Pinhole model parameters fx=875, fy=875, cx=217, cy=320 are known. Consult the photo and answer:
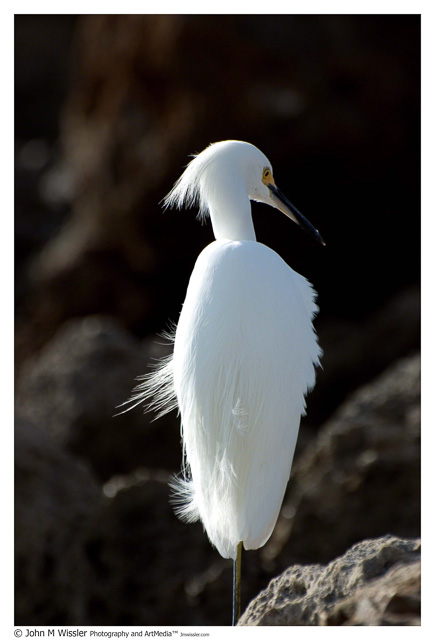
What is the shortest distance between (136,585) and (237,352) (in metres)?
1.19

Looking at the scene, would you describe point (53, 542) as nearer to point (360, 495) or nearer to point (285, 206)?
point (360, 495)

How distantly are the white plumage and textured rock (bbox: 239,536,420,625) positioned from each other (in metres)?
0.32

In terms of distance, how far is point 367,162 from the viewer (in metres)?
6.46

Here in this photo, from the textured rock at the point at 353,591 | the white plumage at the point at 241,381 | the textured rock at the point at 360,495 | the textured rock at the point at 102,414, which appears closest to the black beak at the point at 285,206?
the white plumage at the point at 241,381

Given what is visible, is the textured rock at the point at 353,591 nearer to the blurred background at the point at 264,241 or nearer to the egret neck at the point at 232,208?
the egret neck at the point at 232,208

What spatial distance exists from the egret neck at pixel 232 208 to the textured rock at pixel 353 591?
1.09m

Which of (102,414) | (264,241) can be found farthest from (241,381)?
(264,241)

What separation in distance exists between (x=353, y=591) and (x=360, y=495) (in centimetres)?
158

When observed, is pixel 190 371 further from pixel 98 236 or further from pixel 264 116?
pixel 98 236

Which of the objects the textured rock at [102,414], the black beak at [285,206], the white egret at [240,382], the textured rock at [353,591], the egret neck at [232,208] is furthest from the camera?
the textured rock at [102,414]

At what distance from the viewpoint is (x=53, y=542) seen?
3.28 metres

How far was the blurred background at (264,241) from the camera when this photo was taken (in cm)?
380

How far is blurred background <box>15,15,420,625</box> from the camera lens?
380 centimetres

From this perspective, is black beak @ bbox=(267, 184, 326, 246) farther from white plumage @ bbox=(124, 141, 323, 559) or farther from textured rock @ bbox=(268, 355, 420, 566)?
textured rock @ bbox=(268, 355, 420, 566)
